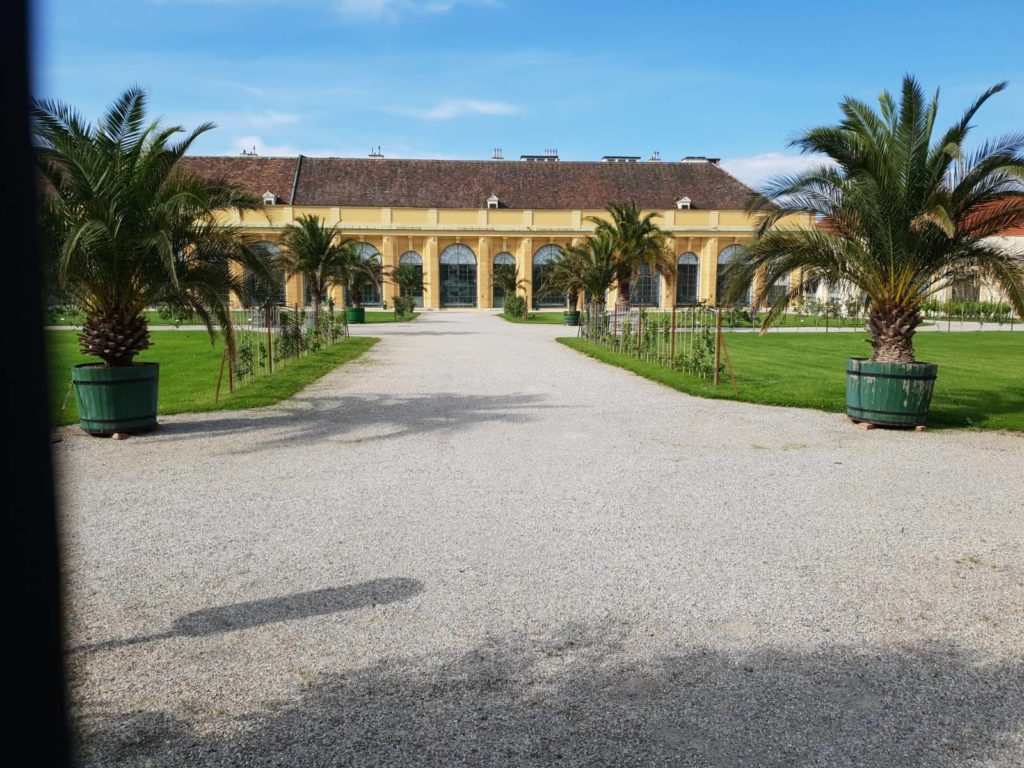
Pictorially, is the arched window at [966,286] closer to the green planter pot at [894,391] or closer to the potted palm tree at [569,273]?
the green planter pot at [894,391]

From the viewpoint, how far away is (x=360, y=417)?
10461 millimetres

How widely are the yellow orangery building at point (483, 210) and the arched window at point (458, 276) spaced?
3.0 inches

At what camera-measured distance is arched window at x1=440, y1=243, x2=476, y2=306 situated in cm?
6025

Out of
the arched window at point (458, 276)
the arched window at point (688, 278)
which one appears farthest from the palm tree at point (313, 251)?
the arched window at point (688, 278)

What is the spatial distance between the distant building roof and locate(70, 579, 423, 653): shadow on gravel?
5670cm

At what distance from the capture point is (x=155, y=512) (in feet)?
19.6

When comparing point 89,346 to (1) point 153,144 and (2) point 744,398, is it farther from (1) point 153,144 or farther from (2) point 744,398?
(2) point 744,398

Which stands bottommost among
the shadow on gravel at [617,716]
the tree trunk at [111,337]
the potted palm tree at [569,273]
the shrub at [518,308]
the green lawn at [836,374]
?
the shadow on gravel at [617,716]

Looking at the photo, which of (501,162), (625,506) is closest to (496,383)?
(625,506)

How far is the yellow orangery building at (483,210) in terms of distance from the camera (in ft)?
193

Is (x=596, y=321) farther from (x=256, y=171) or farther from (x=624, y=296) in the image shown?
(x=256, y=171)

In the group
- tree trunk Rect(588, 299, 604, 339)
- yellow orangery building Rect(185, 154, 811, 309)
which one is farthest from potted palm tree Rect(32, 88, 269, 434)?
yellow orangery building Rect(185, 154, 811, 309)

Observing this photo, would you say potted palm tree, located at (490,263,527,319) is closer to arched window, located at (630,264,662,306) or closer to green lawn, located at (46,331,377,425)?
arched window, located at (630,264,662,306)

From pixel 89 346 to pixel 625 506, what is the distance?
6692mm
